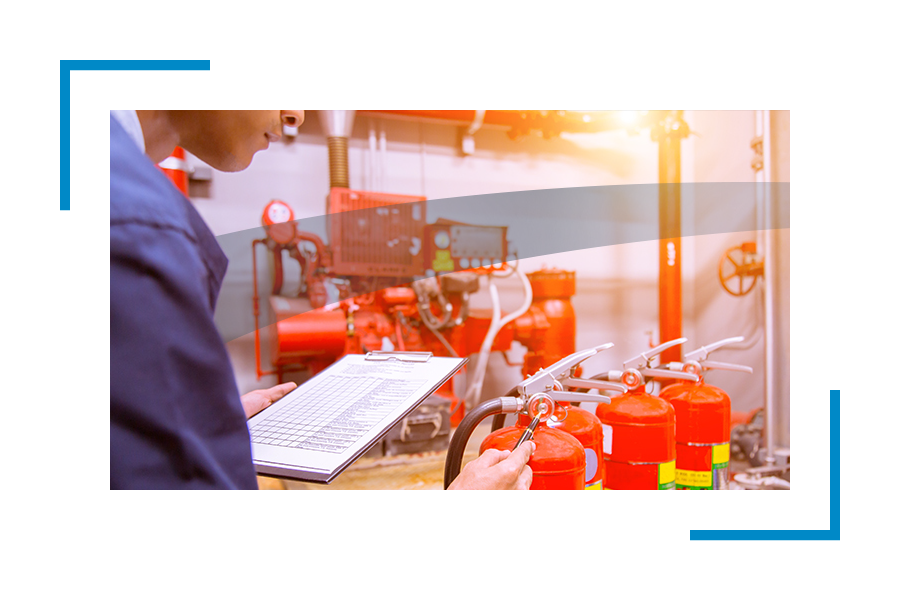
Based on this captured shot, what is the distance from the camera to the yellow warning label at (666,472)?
96 cm

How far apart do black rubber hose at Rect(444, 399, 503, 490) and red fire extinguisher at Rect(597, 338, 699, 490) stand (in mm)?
316

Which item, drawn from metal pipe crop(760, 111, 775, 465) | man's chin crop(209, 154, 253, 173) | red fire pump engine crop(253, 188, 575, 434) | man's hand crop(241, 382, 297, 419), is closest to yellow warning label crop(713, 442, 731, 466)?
red fire pump engine crop(253, 188, 575, 434)

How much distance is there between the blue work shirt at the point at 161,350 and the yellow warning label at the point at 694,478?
102 centimetres

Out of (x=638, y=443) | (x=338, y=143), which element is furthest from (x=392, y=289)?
(x=638, y=443)

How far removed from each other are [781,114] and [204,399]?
6.39 feet

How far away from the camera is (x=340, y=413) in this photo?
806 millimetres

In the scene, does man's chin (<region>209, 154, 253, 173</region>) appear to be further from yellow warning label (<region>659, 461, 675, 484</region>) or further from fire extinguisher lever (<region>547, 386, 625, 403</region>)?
yellow warning label (<region>659, 461, 675, 484</region>)

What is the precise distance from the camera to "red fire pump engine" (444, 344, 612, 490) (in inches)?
30.0

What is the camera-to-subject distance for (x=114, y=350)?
481mm

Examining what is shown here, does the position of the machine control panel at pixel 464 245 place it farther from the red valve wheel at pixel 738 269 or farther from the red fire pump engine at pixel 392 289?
the red valve wheel at pixel 738 269

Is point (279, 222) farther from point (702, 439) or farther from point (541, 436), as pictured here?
point (702, 439)

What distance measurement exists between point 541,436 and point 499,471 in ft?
0.41
